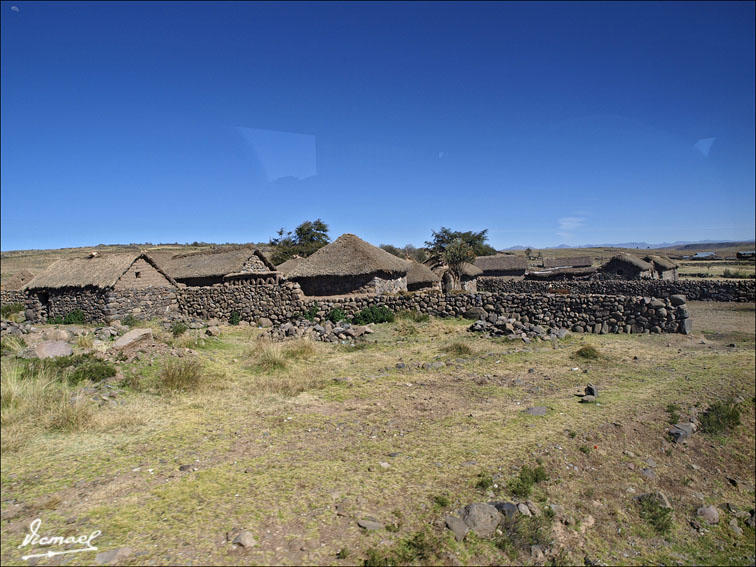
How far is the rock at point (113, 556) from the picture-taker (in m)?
3.13

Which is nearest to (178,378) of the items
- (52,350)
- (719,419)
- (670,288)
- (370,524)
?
(52,350)

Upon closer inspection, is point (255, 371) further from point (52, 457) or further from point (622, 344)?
point (622, 344)

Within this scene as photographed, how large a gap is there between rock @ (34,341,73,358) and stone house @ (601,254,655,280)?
1539 inches

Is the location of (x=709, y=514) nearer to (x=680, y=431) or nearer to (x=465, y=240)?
(x=680, y=431)

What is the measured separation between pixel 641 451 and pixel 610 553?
264 centimetres

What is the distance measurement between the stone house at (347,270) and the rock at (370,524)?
1747 cm

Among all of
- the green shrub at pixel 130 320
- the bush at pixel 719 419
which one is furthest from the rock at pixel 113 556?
the green shrub at pixel 130 320

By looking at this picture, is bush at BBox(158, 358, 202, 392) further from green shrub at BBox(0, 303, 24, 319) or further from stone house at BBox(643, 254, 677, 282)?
stone house at BBox(643, 254, 677, 282)

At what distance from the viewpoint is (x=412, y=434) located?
636 centimetres

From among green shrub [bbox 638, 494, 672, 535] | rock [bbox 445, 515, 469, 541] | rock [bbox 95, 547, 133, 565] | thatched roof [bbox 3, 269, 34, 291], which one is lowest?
green shrub [bbox 638, 494, 672, 535]

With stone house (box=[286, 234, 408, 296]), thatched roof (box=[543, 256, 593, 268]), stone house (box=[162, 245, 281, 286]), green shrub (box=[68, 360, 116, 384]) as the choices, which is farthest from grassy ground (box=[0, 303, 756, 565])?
thatched roof (box=[543, 256, 593, 268])

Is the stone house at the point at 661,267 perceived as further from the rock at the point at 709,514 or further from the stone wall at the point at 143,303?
the stone wall at the point at 143,303

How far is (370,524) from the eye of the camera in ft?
13.1

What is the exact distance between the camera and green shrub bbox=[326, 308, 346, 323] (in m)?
17.5
